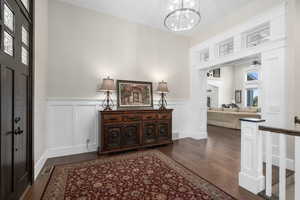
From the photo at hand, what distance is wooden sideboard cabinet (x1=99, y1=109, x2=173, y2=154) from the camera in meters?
3.13

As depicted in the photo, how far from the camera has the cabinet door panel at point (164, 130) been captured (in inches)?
148

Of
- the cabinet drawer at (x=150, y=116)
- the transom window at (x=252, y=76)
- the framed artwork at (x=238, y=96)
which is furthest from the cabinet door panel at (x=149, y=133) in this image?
the transom window at (x=252, y=76)

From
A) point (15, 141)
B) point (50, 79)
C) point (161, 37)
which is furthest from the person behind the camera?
point (161, 37)

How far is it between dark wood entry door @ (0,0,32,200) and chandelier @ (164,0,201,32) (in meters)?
2.14

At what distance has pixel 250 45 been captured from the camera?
3.28 metres

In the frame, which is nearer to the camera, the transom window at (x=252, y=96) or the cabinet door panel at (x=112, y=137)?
the cabinet door panel at (x=112, y=137)

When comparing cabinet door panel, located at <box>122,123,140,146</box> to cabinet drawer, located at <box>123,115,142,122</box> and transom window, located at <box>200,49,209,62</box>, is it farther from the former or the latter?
transom window, located at <box>200,49,209,62</box>

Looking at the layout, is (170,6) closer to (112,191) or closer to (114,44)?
(114,44)

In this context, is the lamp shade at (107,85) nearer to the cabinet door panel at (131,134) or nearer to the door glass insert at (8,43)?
the cabinet door panel at (131,134)

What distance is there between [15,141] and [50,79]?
181 cm

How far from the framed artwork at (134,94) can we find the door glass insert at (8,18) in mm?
2289

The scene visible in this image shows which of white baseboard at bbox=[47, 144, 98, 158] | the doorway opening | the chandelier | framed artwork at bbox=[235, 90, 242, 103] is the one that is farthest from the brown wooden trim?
framed artwork at bbox=[235, 90, 242, 103]

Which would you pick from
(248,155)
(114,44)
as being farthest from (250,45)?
→ (114,44)

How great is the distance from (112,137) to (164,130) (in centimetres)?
138
